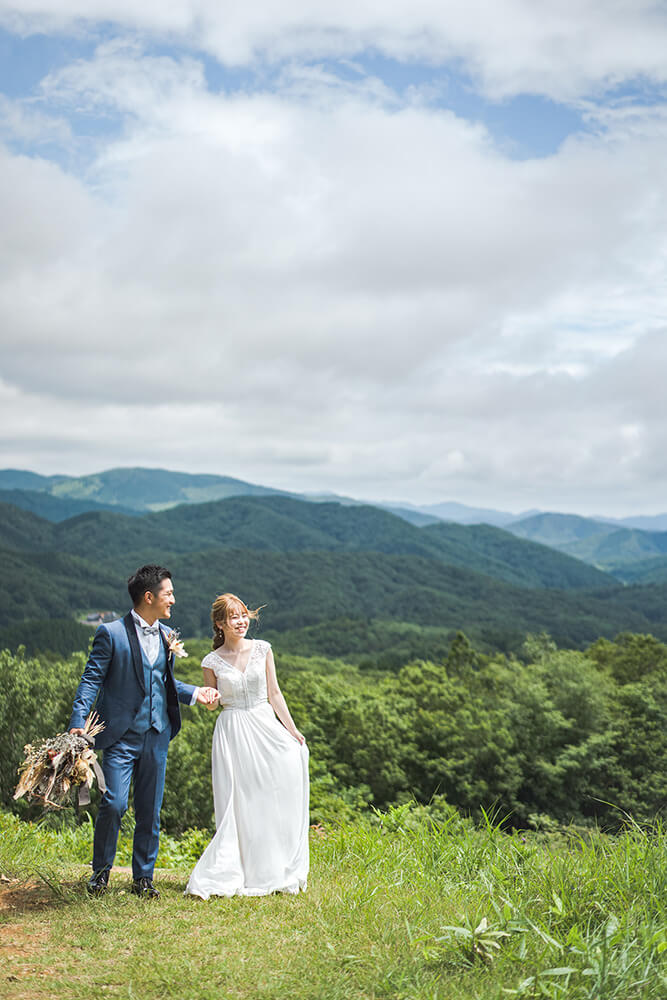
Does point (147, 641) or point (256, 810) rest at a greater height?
point (147, 641)

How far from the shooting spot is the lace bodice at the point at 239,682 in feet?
17.4

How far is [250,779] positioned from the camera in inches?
203

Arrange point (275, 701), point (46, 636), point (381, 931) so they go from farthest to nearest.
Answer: point (46, 636)
point (275, 701)
point (381, 931)

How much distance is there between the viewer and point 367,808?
23.0 meters

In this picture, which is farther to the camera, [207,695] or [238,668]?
[238,668]

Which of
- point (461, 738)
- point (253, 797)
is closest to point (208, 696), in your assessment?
point (253, 797)

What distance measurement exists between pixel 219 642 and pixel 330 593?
192609 millimetres

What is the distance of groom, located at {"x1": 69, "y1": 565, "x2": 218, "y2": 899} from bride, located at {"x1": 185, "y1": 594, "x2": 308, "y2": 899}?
30 cm

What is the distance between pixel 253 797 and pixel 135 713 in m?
1.00

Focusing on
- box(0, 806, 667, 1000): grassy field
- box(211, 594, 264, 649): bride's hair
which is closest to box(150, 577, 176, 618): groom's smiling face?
box(211, 594, 264, 649): bride's hair

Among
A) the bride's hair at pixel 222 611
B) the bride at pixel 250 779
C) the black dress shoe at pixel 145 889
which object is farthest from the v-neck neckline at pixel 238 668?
the black dress shoe at pixel 145 889

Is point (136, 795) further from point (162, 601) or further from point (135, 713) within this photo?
point (162, 601)

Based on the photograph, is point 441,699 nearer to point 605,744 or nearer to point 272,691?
point 605,744

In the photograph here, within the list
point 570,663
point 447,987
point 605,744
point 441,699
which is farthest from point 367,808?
point 447,987
